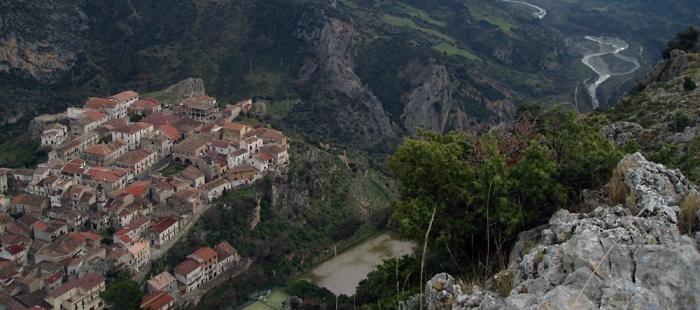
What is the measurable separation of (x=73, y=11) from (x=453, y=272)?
96.4m

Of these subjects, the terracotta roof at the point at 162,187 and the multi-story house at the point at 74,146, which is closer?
the terracotta roof at the point at 162,187

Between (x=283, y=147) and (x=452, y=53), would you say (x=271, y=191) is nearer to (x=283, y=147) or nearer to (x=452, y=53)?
(x=283, y=147)

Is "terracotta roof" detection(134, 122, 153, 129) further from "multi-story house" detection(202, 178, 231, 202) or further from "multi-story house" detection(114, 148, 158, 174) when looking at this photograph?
"multi-story house" detection(202, 178, 231, 202)

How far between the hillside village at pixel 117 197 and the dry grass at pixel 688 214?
28911 mm

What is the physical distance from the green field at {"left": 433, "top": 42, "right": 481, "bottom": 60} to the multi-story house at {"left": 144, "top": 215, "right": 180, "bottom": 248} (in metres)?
79.0

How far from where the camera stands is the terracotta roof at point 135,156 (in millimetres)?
41594

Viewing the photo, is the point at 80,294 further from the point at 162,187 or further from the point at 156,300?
the point at 162,187

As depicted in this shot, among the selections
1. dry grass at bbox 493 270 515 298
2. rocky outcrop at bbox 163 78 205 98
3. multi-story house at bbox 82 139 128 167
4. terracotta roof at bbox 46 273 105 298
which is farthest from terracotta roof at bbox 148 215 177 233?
dry grass at bbox 493 270 515 298

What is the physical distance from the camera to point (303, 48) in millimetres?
98062

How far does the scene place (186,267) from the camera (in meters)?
35.4

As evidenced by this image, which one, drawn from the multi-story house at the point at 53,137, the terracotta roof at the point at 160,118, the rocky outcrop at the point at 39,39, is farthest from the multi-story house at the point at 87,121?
the rocky outcrop at the point at 39,39

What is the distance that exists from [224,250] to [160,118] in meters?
15.0

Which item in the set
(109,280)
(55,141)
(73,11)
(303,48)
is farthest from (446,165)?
(73,11)

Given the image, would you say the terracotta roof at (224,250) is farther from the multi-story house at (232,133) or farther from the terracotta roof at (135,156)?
the multi-story house at (232,133)
